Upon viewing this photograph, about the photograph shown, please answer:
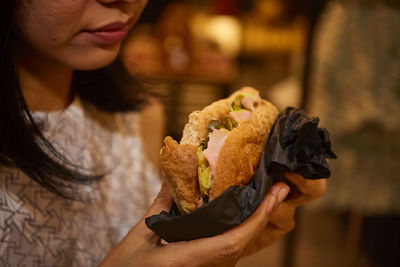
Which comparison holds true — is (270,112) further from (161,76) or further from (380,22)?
(161,76)

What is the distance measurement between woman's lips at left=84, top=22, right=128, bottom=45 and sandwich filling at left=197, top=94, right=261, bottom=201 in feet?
1.22

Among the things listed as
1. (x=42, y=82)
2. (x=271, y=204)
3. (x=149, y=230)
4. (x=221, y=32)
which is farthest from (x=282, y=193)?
(x=221, y=32)

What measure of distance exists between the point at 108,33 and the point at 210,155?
17.6 inches

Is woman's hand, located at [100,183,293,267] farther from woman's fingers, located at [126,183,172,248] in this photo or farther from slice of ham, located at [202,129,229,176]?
slice of ham, located at [202,129,229,176]

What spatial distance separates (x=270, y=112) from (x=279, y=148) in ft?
0.49

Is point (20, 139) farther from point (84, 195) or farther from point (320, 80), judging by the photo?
point (320, 80)

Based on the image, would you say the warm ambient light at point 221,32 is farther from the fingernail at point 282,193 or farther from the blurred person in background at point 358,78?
the fingernail at point 282,193

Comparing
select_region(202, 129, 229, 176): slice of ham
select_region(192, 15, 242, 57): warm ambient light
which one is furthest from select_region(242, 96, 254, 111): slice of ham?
select_region(192, 15, 242, 57): warm ambient light

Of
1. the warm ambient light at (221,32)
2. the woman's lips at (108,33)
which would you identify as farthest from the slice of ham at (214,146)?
the warm ambient light at (221,32)

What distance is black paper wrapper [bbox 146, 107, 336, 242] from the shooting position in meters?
0.75

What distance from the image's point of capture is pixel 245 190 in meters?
0.80

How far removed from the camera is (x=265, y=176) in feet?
2.76

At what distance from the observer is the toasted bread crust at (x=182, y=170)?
78 centimetres

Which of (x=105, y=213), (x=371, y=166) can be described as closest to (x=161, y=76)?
(x=371, y=166)
